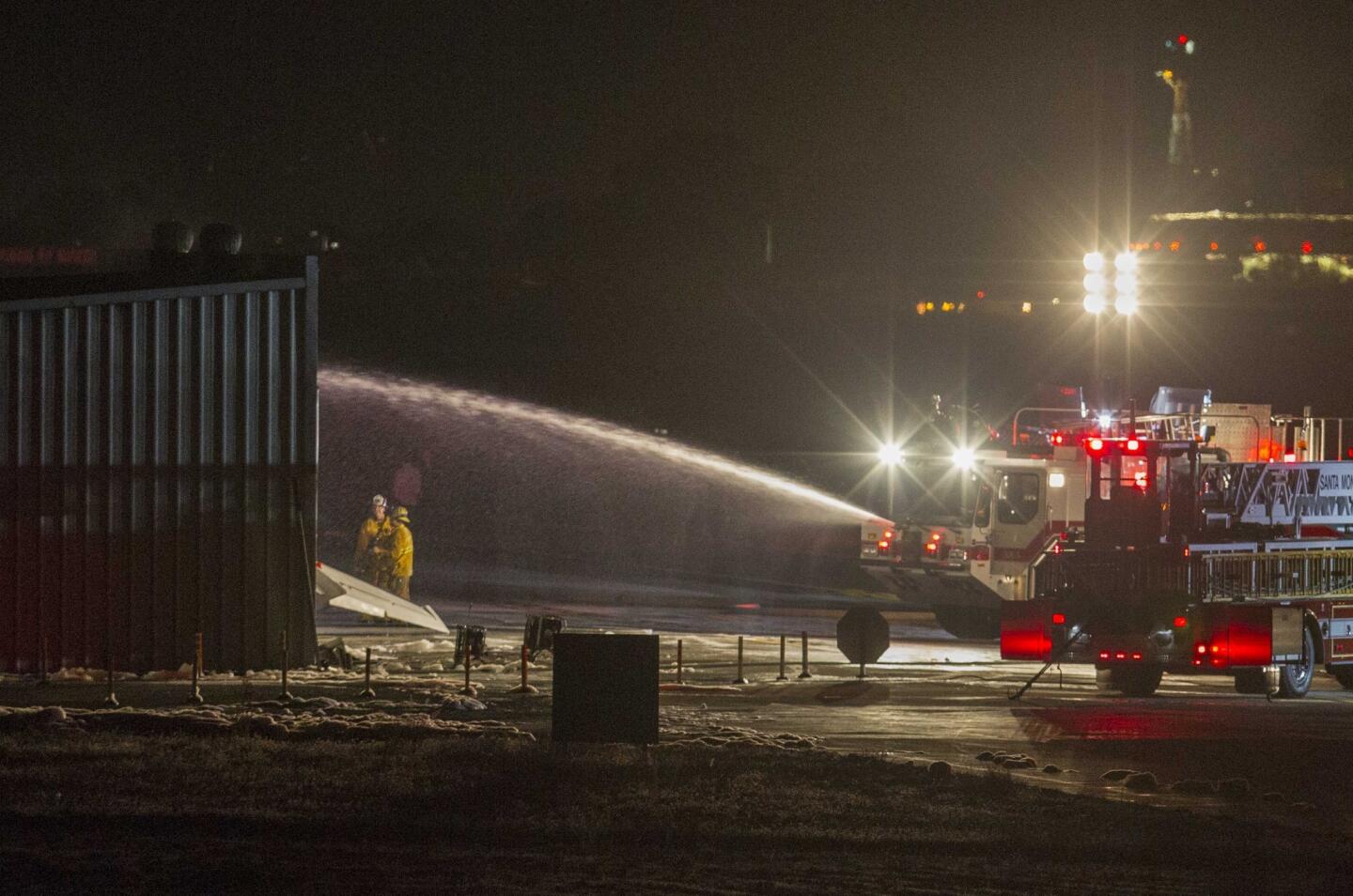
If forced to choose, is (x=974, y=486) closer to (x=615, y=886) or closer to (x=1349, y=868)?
(x=1349, y=868)

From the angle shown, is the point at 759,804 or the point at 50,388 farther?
the point at 50,388

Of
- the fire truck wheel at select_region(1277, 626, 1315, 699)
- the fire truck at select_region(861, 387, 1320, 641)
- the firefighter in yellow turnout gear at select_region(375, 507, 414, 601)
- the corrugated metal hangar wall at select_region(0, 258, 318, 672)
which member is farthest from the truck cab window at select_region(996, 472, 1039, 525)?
the corrugated metal hangar wall at select_region(0, 258, 318, 672)

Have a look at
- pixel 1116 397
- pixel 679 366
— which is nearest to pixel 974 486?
pixel 1116 397

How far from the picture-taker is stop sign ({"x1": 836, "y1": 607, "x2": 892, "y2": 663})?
71.6ft

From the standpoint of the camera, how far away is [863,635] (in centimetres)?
2180

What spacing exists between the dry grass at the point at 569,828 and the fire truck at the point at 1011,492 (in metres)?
12.0

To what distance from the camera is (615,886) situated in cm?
909

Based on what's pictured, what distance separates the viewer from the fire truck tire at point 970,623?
93.4 ft

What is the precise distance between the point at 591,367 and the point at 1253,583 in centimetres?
5235

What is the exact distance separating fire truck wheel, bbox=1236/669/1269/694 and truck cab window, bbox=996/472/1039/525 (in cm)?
527

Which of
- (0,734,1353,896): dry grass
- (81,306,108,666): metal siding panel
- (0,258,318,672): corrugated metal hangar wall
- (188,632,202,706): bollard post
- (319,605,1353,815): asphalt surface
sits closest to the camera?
(0,734,1353,896): dry grass

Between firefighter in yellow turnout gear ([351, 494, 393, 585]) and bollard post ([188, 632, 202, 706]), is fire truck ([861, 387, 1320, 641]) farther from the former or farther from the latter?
bollard post ([188, 632, 202, 706])

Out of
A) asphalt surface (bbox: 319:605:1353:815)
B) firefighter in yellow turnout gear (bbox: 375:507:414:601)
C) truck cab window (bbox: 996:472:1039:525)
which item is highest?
truck cab window (bbox: 996:472:1039:525)

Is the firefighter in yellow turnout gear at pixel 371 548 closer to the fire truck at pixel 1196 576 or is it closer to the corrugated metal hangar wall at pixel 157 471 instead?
the corrugated metal hangar wall at pixel 157 471
